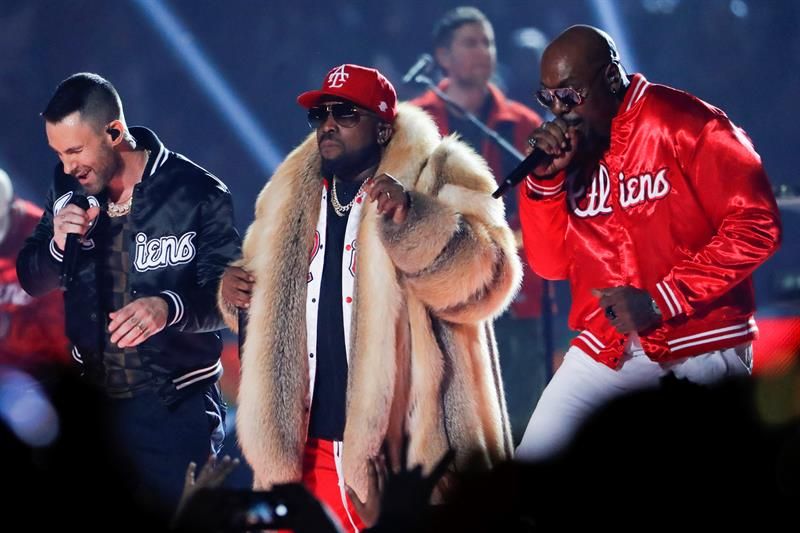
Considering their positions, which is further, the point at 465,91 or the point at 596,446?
the point at 465,91

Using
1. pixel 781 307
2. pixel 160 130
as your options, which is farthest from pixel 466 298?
pixel 160 130

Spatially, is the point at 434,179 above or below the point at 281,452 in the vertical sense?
above

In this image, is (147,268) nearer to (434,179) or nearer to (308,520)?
(434,179)

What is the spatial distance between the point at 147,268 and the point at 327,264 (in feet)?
2.45

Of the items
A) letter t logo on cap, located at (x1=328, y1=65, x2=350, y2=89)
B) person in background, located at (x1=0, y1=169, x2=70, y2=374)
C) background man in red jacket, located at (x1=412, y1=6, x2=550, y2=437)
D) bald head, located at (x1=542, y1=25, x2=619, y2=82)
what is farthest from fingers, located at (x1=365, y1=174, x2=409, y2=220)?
background man in red jacket, located at (x1=412, y1=6, x2=550, y2=437)

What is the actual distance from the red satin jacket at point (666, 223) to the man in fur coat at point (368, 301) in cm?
30

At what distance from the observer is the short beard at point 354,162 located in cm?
398

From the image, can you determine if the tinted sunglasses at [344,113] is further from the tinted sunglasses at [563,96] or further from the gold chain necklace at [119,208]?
the gold chain necklace at [119,208]

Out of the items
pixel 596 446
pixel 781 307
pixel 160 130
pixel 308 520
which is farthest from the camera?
pixel 160 130

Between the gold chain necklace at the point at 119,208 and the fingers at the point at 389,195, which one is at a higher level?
the gold chain necklace at the point at 119,208

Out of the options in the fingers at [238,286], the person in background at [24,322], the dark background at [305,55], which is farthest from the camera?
the dark background at [305,55]

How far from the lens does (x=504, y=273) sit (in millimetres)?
3826

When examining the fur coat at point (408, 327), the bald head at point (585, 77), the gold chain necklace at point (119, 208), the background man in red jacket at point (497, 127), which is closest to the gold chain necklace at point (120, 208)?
the gold chain necklace at point (119, 208)

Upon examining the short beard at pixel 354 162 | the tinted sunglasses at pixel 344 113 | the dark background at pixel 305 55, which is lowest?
the short beard at pixel 354 162
